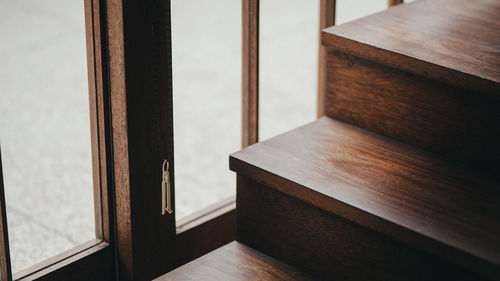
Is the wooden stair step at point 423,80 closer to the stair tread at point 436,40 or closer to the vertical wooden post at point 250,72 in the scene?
the stair tread at point 436,40

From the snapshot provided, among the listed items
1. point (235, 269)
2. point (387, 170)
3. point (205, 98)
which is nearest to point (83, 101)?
point (205, 98)

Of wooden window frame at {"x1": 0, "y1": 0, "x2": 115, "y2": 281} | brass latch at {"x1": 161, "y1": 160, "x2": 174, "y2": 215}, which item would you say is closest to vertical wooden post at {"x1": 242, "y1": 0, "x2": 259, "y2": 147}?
brass latch at {"x1": 161, "y1": 160, "x2": 174, "y2": 215}

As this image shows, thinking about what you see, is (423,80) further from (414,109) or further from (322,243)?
(322,243)

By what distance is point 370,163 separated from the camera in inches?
47.6

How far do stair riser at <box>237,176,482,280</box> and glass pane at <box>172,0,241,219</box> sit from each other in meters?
0.27

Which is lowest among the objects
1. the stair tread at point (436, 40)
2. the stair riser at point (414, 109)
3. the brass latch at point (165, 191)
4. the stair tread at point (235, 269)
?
the stair tread at point (235, 269)

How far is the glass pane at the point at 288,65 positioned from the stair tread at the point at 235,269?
1.56 ft

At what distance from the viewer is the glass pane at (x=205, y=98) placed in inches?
54.6

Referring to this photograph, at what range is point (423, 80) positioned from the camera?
123 centimetres

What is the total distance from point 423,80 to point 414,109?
0.06 metres

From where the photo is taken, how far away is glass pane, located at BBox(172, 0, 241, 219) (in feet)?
4.55

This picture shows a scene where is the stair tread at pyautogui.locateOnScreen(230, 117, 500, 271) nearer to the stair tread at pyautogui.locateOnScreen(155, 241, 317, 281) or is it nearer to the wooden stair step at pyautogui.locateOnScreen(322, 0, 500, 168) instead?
the wooden stair step at pyautogui.locateOnScreen(322, 0, 500, 168)

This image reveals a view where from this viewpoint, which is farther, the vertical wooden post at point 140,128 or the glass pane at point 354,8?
the glass pane at point 354,8

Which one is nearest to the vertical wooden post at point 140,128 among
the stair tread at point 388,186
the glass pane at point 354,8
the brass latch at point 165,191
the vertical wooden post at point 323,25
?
the brass latch at point 165,191
